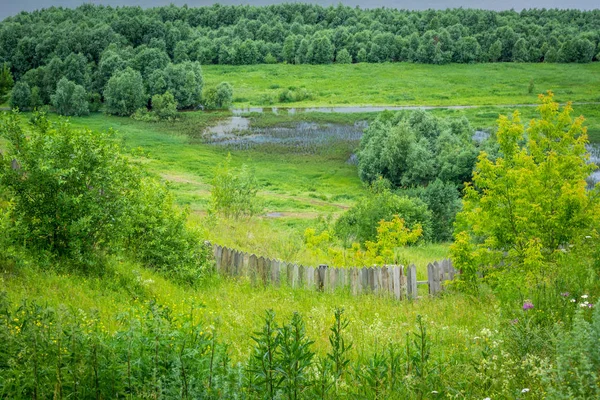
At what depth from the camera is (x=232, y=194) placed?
2625cm

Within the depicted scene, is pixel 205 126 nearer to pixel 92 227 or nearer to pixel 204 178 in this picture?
pixel 204 178

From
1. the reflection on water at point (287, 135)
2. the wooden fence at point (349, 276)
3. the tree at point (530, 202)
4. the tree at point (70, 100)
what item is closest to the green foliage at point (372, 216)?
the wooden fence at point (349, 276)

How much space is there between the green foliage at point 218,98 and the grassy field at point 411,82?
3401mm

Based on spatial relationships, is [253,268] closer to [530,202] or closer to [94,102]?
[530,202]

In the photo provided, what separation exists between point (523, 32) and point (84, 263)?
130m

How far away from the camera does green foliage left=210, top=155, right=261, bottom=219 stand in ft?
85.4

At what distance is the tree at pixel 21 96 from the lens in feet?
271

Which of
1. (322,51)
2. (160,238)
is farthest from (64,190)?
(322,51)

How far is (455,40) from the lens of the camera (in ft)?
401

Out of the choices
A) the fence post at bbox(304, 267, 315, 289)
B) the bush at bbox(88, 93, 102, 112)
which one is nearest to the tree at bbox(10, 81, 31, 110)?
the bush at bbox(88, 93, 102, 112)

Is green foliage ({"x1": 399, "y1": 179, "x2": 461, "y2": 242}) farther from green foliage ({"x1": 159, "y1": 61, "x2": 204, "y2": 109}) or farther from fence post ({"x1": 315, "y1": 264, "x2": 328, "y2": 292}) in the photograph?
green foliage ({"x1": 159, "y1": 61, "x2": 204, "y2": 109})

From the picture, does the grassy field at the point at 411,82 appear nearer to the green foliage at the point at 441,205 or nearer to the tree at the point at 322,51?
the tree at the point at 322,51

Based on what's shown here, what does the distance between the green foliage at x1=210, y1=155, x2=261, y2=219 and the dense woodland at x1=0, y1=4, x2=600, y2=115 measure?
59262 millimetres

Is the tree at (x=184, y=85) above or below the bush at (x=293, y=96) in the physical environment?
above
